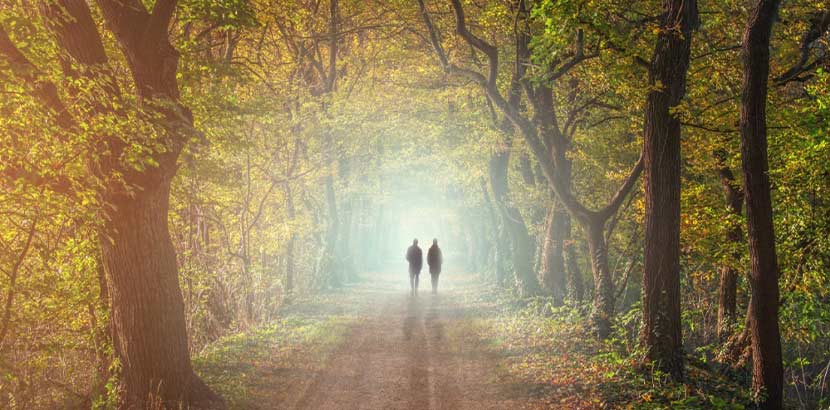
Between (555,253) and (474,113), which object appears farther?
(474,113)

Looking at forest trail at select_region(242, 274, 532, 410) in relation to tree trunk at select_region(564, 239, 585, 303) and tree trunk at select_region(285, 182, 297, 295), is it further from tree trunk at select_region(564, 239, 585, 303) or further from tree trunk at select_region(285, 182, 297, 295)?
tree trunk at select_region(285, 182, 297, 295)

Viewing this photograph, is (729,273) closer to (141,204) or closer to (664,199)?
(664,199)

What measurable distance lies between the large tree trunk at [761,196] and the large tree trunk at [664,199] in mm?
1505

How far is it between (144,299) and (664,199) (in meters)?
8.44

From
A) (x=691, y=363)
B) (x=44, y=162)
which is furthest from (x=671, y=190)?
(x=44, y=162)

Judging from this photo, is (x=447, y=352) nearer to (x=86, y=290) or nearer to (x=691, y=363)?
(x=691, y=363)

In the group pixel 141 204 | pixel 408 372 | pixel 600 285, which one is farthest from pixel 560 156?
pixel 141 204

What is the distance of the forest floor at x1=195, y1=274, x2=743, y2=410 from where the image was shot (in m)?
8.81

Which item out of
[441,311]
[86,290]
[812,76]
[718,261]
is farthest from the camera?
[441,311]

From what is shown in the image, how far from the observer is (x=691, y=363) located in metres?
10.1

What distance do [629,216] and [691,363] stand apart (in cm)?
728

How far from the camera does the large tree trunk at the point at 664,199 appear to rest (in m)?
9.03

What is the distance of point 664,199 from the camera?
9164 millimetres

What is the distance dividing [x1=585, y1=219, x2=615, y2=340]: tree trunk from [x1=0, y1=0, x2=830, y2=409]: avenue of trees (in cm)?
7
